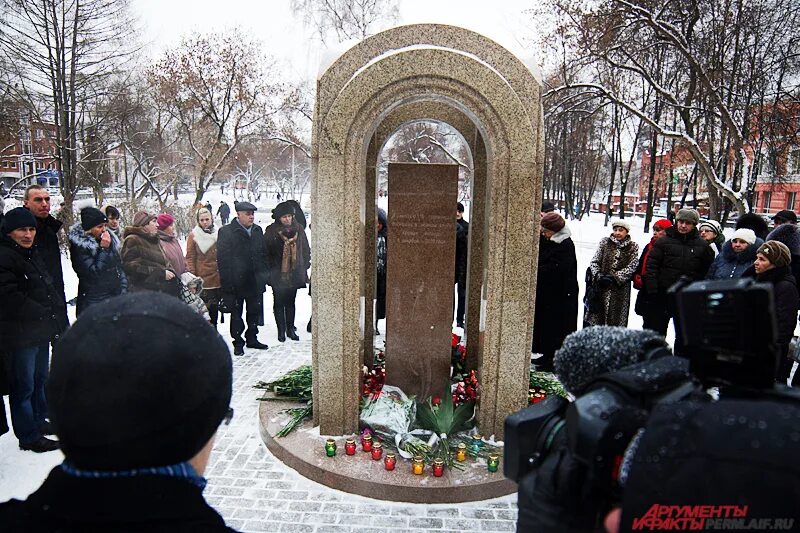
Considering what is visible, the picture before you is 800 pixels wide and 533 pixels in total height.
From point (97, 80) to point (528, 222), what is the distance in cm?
1751

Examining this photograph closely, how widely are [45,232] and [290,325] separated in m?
3.64

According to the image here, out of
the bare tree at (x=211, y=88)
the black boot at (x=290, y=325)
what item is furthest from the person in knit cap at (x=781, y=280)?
the bare tree at (x=211, y=88)

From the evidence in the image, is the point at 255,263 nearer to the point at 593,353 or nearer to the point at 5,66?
the point at 593,353

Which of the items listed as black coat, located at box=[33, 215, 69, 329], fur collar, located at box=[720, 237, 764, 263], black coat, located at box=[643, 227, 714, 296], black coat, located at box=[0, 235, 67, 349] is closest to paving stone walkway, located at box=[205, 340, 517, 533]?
black coat, located at box=[0, 235, 67, 349]

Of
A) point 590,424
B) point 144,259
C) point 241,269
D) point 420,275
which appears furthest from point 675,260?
point 144,259

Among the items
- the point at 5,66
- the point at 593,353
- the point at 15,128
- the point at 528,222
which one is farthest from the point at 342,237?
the point at 15,128

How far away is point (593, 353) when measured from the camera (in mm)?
1422

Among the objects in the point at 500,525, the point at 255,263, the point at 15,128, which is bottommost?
the point at 500,525

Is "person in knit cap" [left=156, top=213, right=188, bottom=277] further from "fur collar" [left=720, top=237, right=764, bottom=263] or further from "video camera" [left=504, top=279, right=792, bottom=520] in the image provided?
"fur collar" [left=720, top=237, right=764, bottom=263]

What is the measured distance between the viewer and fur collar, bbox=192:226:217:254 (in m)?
6.95

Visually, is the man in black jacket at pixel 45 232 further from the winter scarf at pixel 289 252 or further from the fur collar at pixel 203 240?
the winter scarf at pixel 289 252

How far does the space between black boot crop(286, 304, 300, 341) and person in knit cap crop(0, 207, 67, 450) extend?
3.48 m

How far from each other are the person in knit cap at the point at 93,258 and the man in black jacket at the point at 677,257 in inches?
242

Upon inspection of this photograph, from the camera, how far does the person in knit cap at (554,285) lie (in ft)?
20.9
